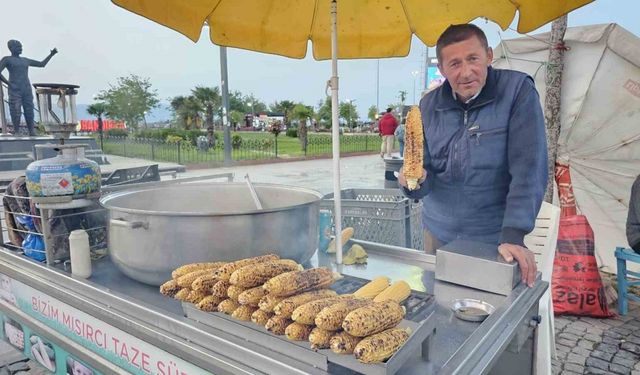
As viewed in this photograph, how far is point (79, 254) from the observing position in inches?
66.1

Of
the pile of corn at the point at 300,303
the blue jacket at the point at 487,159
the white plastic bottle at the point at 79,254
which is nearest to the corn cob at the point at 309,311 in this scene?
the pile of corn at the point at 300,303

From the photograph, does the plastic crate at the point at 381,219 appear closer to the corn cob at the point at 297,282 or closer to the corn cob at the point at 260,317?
the corn cob at the point at 297,282

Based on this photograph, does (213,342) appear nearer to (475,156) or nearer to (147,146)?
(475,156)

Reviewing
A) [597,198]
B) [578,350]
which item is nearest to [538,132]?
[578,350]

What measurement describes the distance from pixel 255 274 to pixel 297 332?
0.24 metres

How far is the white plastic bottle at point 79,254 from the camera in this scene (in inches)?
65.7

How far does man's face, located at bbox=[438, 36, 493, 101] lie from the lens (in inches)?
72.2

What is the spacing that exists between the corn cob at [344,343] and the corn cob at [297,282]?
21cm

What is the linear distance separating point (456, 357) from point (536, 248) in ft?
6.76

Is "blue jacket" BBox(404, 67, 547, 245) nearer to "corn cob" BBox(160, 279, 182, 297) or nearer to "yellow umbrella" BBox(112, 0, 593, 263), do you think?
"yellow umbrella" BBox(112, 0, 593, 263)

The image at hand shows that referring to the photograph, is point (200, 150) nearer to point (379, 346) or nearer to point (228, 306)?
point (228, 306)

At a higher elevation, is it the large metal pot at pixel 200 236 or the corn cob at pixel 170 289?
the large metal pot at pixel 200 236

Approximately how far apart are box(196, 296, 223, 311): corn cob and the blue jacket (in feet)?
3.63

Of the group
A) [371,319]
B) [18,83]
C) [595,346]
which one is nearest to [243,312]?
[371,319]
